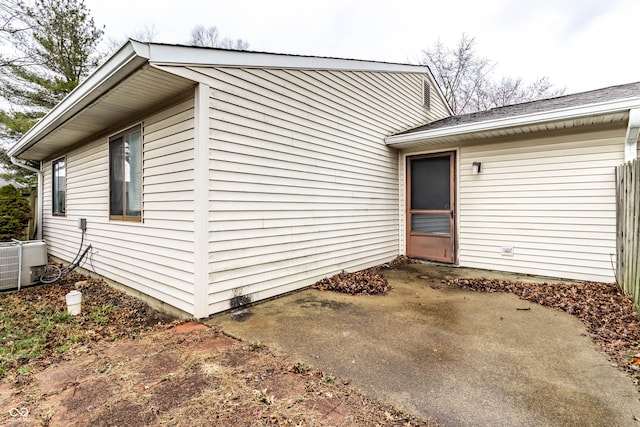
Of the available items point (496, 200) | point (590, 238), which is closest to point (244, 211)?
point (496, 200)

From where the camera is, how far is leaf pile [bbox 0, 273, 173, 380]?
259cm

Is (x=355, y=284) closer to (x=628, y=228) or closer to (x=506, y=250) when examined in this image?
(x=506, y=250)

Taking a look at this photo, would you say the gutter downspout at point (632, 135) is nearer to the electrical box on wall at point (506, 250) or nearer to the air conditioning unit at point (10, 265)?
the electrical box on wall at point (506, 250)

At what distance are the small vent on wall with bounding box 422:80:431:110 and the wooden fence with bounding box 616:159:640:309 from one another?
480 cm

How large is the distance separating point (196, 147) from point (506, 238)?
5.26m

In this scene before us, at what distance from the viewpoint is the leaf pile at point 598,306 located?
2475mm

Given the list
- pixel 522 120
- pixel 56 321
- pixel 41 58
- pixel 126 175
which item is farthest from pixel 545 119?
pixel 41 58

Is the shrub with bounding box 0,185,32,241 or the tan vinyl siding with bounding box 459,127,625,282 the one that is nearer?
the tan vinyl siding with bounding box 459,127,625,282

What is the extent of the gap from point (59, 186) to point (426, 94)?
30.9 feet

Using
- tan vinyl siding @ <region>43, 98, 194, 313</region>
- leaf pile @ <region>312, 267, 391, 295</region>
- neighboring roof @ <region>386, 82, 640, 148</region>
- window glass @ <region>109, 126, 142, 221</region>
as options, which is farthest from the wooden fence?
window glass @ <region>109, 126, 142, 221</region>

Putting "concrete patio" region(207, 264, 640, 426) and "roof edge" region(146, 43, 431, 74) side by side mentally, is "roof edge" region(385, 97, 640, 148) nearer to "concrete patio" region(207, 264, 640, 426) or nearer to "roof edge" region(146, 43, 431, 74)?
"roof edge" region(146, 43, 431, 74)

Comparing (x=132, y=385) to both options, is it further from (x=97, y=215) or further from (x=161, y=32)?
(x=161, y=32)

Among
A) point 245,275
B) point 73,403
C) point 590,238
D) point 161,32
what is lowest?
point 73,403

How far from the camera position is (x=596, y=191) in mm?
4598
